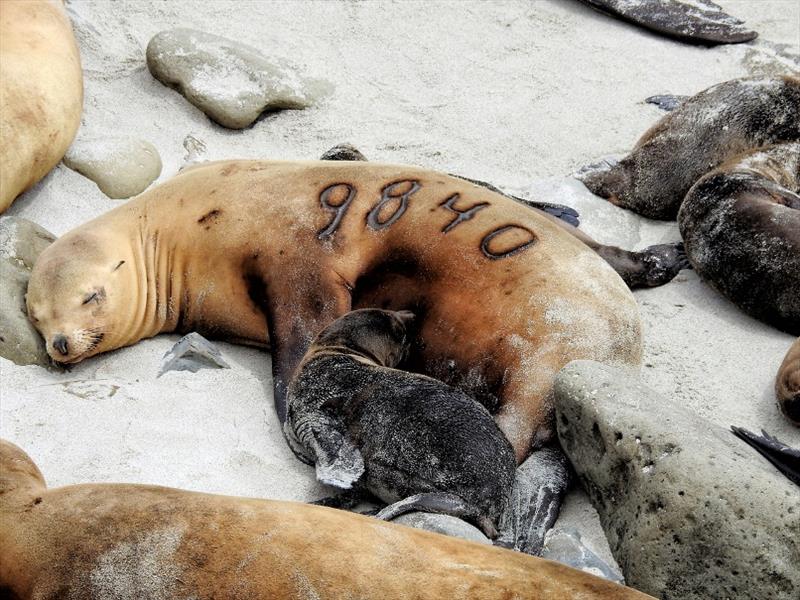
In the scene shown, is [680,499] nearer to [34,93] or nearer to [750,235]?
[750,235]

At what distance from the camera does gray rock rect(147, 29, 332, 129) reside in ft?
19.7

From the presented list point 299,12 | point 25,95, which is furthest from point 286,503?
point 299,12

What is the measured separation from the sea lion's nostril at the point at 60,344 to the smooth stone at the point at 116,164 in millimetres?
1315

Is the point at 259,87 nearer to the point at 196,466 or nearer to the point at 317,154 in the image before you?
the point at 317,154

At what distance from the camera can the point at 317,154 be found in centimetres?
591

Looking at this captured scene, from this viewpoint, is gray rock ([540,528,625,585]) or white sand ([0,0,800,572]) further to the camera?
white sand ([0,0,800,572])

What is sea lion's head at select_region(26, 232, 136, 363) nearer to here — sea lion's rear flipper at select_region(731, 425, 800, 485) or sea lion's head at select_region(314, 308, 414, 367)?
sea lion's head at select_region(314, 308, 414, 367)

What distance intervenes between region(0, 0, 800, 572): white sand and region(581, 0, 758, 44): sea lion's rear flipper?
3.0 inches

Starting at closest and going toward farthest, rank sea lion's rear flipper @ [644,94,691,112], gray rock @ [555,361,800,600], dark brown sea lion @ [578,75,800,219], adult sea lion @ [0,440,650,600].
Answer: adult sea lion @ [0,440,650,600] < gray rock @ [555,361,800,600] < dark brown sea lion @ [578,75,800,219] < sea lion's rear flipper @ [644,94,691,112]

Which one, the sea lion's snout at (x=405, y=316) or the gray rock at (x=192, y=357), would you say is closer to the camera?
the sea lion's snout at (x=405, y=316)

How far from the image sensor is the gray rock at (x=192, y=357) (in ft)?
13.7

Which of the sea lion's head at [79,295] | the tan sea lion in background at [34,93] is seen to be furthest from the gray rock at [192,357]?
the tan sea lion in background at [34,93]

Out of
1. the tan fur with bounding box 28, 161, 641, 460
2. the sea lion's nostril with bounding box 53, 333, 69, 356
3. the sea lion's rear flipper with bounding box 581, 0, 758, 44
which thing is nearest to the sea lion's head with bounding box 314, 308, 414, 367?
the tan fur with bounding box 28, 161, 641, 460

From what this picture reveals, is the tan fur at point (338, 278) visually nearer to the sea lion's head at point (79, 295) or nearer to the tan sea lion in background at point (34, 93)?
the sea lion's head at point (79, 295)
